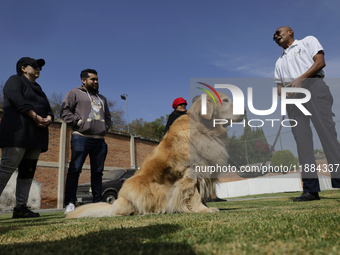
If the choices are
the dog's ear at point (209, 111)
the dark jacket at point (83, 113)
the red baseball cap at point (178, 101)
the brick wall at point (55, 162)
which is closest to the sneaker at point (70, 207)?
the dark jacket at point (83, 113)

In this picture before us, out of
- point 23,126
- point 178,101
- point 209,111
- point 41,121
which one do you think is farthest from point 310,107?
point 23,126

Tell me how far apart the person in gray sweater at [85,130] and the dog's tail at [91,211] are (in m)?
0.84

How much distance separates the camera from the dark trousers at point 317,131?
3227 mm

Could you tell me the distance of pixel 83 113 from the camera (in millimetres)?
4105

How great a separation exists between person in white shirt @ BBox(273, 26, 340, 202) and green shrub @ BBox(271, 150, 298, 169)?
0.41 m

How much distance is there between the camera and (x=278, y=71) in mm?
4004

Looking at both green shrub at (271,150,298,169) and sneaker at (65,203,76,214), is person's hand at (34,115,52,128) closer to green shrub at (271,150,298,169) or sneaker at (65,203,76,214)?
sneaker at (65,203,76,214)

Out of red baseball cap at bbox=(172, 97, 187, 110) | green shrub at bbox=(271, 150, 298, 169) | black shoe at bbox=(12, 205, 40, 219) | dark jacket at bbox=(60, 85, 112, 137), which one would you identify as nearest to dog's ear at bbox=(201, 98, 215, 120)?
green shrub at bbox=(271, 150, 298, 169)

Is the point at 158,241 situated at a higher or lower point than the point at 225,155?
lower

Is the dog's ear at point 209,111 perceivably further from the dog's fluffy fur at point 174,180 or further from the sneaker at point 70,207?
the sneaker at point 70,207

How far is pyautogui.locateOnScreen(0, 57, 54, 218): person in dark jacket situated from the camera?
3131 millimetres

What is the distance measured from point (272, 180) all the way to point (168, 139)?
15781 millimetres

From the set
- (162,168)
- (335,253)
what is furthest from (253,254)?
(162,168)

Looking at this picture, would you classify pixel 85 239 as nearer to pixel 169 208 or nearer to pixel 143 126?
pixel 169 208
